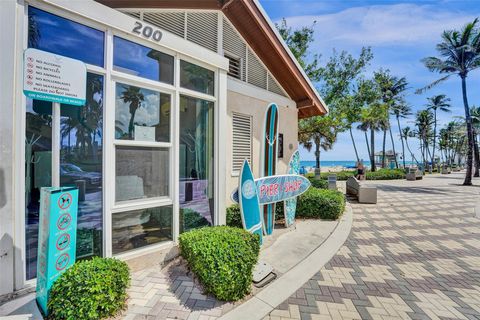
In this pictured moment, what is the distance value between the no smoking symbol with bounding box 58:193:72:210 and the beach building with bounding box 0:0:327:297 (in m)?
0.73

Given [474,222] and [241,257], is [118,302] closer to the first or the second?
[241,257]

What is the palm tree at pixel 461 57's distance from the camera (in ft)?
56.5

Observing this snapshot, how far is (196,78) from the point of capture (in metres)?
5.07

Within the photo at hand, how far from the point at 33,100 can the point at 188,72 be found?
106 inches

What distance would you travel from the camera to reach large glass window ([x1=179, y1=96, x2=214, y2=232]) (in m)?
4.91

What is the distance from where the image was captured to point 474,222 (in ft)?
25.8

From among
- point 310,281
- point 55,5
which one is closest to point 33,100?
point 55,5

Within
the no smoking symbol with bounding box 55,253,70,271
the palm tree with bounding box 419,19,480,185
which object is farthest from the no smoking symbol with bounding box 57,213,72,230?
the palm tree with bounding box 419,19,480,185

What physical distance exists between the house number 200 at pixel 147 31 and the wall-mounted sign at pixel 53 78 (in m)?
1.23

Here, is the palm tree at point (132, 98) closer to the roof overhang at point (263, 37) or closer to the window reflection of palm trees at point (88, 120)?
the window reflection of palm trees at point (88, 120)

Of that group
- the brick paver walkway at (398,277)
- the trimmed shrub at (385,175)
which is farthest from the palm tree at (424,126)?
the brick paver walkway at (398,277)

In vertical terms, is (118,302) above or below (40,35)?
below

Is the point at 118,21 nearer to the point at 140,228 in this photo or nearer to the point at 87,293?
the point at 140,228

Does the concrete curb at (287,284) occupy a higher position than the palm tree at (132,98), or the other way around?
the palm tree at (132,98)
